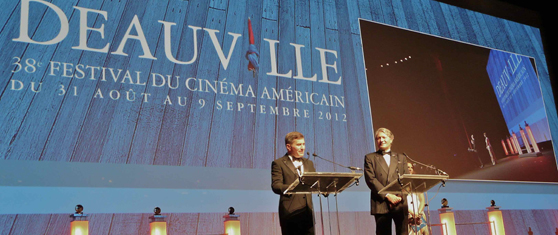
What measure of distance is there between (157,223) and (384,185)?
1.46 meters

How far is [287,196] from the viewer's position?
2.57 meters

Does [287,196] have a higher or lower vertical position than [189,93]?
lower

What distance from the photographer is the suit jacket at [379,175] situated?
9.09ft

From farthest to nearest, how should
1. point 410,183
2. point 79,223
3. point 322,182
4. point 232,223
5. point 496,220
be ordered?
point 496,220 → point 232,223 → point 79,223 → point 410,183 → point 322,182

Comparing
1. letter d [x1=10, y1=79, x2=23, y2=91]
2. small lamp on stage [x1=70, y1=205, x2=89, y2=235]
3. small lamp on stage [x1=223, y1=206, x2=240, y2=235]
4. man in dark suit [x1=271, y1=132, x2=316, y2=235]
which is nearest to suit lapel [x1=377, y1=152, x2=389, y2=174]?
man in dark suit [x1=271, y1=132, x2=316, y2=235]

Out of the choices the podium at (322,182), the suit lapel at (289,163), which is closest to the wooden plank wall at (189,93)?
the suit lapel at (289,163)

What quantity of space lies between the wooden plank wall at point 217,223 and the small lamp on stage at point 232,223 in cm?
17

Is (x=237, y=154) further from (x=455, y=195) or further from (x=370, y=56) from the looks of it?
(x=455, y=195)

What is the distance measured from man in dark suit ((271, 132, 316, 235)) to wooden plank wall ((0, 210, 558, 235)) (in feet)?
3.37

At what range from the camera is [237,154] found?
376cm

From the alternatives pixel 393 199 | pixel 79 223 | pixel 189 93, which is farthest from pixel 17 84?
pixel 393 199

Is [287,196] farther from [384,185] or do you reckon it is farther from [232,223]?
[232,223]

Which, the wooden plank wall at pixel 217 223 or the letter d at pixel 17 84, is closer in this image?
the wooden plank wall at pixel 217 223

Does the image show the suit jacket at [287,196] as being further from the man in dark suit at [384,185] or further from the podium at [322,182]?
the man in dark suit at [384,185]
